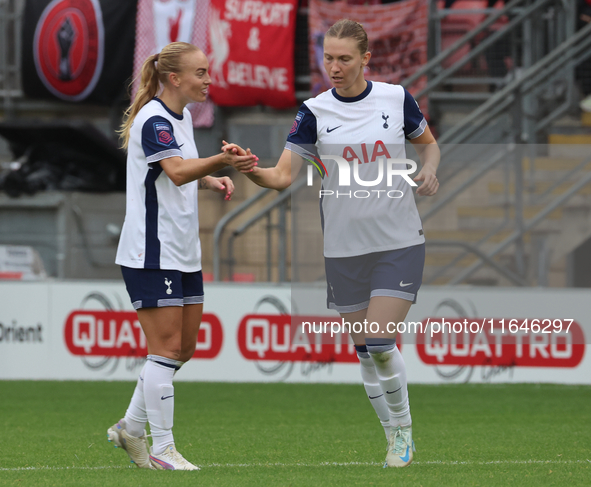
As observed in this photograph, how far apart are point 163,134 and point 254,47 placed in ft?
31.2

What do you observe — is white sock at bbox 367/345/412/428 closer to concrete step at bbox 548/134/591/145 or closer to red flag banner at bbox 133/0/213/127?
concrete step at bbox 548/134/591/145

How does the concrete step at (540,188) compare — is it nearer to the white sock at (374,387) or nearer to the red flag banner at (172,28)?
the white sock at (374,387)

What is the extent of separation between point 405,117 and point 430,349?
508 cm

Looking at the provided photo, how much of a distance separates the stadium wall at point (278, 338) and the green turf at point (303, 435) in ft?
0.99

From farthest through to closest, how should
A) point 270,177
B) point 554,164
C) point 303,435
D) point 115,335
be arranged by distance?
point 115,335 < point 554,164 < point 303,435 < point 270,177

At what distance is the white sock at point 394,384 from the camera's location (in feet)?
15.4

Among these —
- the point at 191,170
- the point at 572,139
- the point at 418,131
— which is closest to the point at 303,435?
the point at 418,131

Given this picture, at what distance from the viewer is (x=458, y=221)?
31.8 ft

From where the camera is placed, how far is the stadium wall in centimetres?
941

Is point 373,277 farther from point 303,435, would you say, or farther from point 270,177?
point 303,435

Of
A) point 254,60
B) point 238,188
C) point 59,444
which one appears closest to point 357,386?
point 238,188

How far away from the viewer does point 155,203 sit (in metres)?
4.62

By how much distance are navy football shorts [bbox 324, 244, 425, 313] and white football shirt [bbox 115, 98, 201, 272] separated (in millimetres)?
736

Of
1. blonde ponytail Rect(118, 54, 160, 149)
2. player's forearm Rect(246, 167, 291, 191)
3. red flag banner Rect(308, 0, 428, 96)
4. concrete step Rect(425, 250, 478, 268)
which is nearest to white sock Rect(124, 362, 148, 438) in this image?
player's forearm Rect(246, 167, 291, 191)
